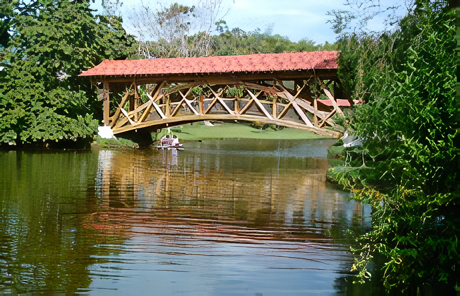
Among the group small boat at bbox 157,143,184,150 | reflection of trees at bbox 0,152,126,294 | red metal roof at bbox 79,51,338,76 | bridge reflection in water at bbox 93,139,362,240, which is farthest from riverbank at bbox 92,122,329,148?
reflection of trees at bbox 0,152,126,294

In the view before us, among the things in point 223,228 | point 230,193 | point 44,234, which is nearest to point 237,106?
point 230,193

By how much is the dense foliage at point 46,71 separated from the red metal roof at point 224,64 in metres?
1.03

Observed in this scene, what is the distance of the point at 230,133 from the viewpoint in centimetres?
3262

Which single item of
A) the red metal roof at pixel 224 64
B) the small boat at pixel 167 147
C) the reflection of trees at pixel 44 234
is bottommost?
the reflection of trees at pixel 44 234

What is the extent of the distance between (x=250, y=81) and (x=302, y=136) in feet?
50.4

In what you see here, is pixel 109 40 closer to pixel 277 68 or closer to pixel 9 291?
pixel 277 68

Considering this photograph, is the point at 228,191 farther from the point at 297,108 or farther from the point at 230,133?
the point at 230,133

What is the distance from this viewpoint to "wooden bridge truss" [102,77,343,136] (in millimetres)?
18141

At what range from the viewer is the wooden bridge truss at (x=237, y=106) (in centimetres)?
1814

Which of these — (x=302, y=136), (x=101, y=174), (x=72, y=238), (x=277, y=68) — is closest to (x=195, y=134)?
(x=302, y=136)

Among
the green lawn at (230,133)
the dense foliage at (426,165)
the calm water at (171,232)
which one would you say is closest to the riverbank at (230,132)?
the green lawn at (230,133)

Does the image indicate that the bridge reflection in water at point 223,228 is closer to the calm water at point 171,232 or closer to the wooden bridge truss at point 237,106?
the calm water at point 171,232

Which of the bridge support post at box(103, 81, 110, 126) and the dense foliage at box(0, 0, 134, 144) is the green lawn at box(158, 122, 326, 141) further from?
the dense foliage at box(0, 0, 134, 144)

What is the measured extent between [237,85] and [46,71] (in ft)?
22.9
